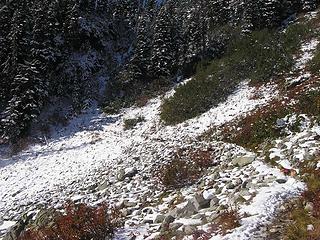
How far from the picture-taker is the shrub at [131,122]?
94.7 ft

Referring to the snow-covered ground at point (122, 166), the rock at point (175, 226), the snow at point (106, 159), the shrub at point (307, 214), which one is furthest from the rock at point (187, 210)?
the shrub at point (307, 214)

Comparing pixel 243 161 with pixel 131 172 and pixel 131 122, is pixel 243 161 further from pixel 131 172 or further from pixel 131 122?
pixel 131 122

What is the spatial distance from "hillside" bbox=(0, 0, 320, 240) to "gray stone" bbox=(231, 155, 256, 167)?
0.06m

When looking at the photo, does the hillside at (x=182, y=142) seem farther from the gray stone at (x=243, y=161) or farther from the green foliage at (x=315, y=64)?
the green foliage at (x=315, y=64)

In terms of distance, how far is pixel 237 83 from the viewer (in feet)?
95.7

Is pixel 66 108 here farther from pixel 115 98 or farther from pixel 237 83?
pixel 237 83

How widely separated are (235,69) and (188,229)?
2391 cm

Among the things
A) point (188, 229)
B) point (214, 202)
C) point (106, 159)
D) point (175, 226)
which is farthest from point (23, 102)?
point (188, 229)

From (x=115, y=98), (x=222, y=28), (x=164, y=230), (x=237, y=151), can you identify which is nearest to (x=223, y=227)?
(x=164, y=230)

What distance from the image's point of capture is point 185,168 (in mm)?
15445

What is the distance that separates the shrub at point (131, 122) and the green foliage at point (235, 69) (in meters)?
2.10

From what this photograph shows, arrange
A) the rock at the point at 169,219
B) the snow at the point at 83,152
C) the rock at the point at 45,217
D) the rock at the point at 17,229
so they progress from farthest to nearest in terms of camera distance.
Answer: the snow at the point at 83,152, the rock at the point at 17,229, the rock at the point at 45,217, the rock at the point at 169,219

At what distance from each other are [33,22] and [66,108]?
10077 millimetres

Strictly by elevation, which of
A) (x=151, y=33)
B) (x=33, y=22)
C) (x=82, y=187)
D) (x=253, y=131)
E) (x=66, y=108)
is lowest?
(x=253, y=131)
